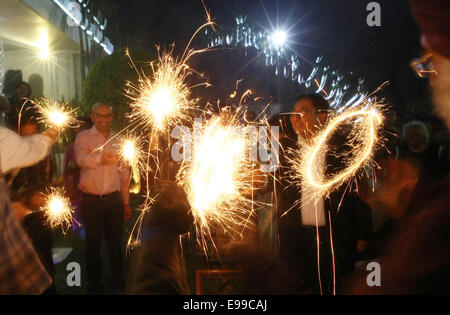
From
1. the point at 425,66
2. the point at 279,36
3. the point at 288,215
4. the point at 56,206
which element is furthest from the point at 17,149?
the point at 279,36

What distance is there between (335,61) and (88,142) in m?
9.21

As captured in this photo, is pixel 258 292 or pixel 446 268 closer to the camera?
pixel 446 268

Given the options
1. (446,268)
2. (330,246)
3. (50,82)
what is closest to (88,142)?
(330,246)

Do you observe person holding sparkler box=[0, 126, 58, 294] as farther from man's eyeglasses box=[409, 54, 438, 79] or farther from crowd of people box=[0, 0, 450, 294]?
man's eyeglasses box=[409, 54, 438, 79]

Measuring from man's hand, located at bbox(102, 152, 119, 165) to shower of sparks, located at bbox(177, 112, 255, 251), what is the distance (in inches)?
29.9

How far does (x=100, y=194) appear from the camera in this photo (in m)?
3.91

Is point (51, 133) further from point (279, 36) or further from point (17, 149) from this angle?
point (279, 36)

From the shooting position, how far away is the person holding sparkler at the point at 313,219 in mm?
3025

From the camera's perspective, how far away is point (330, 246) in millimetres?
3020

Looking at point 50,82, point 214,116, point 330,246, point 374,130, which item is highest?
point 50,82

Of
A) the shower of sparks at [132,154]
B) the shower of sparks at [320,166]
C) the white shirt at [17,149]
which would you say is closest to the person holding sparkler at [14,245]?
the white shirt at [17,149]

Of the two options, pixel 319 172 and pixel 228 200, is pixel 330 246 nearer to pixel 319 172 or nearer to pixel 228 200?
pixel 319 172

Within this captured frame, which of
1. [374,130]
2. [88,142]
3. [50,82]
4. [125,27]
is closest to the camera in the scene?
[374,130]

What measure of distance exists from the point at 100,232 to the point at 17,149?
1.71 meters
